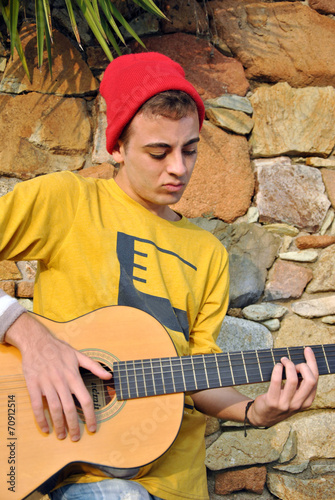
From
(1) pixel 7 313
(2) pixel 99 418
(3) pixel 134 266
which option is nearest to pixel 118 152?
(3) pixel 134 266

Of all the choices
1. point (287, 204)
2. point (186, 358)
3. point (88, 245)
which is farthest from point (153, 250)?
point (287, 204)

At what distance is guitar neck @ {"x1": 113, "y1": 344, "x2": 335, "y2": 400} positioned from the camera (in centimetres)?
139

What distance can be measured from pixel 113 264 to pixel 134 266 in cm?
8

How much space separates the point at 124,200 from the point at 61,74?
1.10 m

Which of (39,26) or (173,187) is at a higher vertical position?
(39,26)

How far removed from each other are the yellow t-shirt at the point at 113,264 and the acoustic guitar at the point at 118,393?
0.14m

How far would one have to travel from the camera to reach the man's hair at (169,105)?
5.55 ft

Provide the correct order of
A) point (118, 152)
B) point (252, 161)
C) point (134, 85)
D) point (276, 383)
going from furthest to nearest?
point (252, 161) → point (118, 152) → point (134, 85) → point (276, 383)

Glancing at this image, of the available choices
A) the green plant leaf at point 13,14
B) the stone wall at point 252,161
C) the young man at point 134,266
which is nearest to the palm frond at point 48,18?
the green plant leaf at point 13,14

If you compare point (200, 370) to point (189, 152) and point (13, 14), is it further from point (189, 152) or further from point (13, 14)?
point (13, 14)

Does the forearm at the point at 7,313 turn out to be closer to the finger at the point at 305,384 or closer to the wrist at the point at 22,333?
the wrist at the point at 22,333

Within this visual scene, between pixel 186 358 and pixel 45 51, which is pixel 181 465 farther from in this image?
pixel 45 51

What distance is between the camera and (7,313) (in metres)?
1.39

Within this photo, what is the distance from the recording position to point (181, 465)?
4.93 ft
